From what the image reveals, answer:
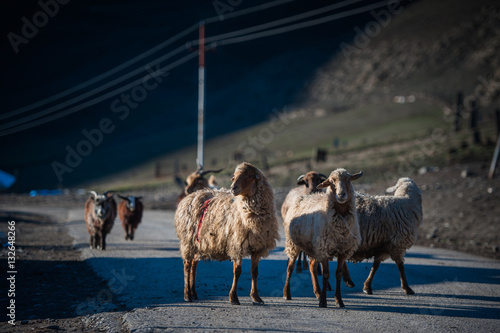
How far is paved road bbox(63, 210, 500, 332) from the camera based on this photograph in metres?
6.24

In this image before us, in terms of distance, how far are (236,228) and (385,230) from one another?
319 centimetres

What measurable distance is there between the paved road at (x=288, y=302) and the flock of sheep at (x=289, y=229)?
15.0 inches

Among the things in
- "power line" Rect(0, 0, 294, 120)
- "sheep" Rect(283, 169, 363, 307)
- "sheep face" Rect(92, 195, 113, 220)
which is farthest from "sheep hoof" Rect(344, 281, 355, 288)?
"power line" Rect(0, 0, 294, 120)

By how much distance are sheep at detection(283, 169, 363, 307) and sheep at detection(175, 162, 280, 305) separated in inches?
21.0

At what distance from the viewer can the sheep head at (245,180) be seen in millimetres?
7465

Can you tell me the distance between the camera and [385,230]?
896 cm

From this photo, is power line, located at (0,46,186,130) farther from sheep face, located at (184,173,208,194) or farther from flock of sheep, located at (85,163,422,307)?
flock of sheep, located at (85,163,422,307)

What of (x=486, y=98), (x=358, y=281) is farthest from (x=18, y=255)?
(x=486, y=98)

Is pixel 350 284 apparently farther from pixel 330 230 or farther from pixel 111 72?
pixel 111 72

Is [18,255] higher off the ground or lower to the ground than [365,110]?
lower

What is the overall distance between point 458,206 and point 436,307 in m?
11.6

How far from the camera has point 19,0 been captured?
11075cm

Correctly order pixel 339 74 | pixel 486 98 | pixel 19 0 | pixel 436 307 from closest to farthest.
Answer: pixel 436 307 < pixel 486 98 < pixel 339 74 < pixel 19 0

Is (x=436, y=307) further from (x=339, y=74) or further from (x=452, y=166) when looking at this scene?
(x=339, y=74)
